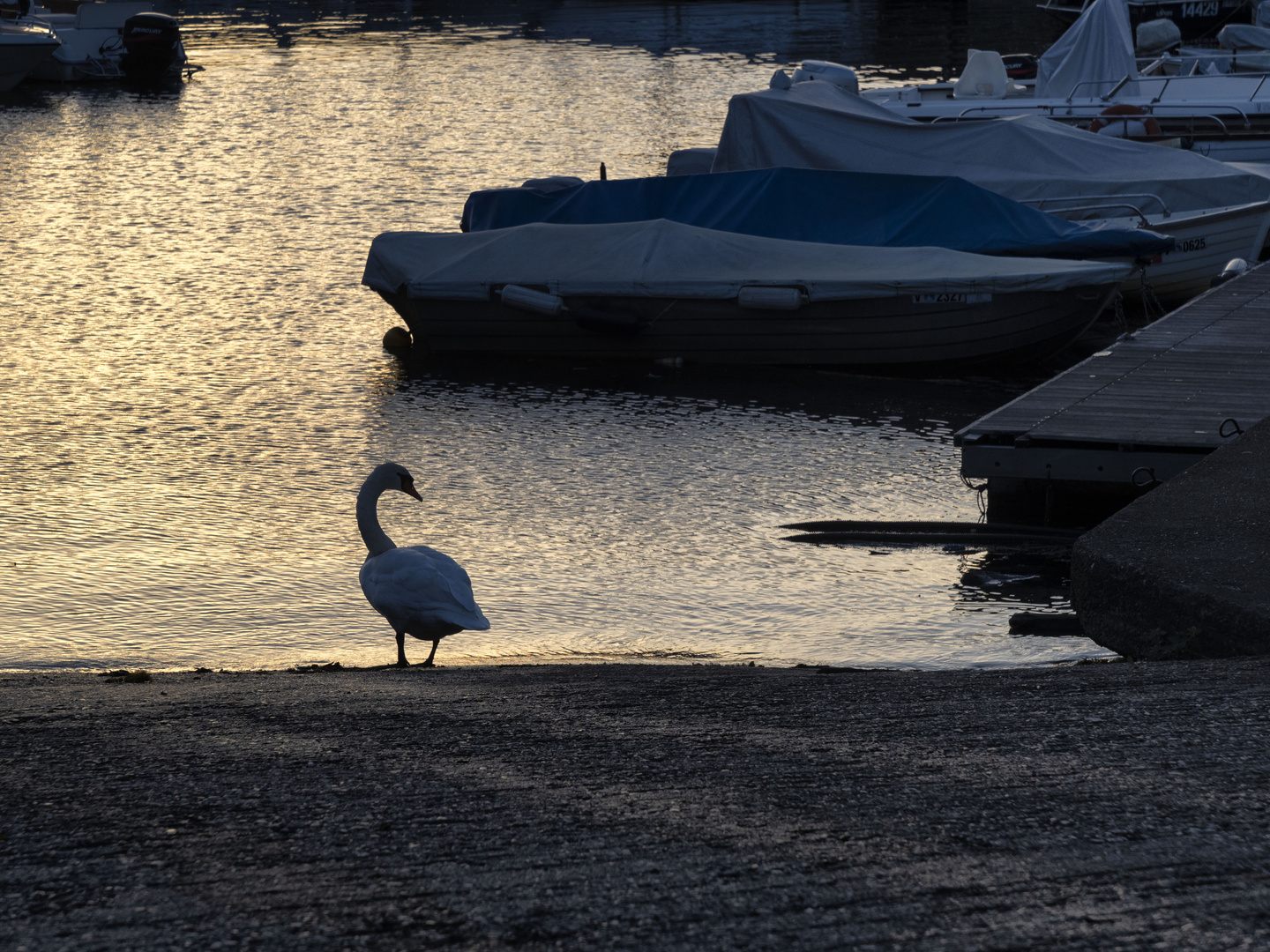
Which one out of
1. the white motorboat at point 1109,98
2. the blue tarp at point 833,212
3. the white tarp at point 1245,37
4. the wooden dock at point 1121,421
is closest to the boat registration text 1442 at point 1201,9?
the white tarp at point 1245,37

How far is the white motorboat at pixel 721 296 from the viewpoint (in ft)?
48.1

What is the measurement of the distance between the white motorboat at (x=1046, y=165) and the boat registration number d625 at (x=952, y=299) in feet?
11.4

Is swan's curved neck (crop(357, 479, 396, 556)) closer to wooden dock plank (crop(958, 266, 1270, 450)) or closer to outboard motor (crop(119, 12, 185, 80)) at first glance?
wooden dock plank (crop(958, 266, 1270, 450))

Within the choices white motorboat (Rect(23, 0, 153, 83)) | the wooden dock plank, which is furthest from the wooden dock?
white motorboat (Rect(23, 0, 153, 83))

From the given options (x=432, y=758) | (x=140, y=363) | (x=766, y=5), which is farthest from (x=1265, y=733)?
(x=766, y=5)

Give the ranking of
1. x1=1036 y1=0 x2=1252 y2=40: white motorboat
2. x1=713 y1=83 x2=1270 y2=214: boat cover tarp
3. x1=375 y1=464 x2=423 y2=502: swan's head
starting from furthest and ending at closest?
x1=1036 y1=0 x2=1252 y2=40: white motorboat < x1=713 y1=83 x2=1270 y2=214: boat cover tarp < x1=375 y1=464 x2=423 y2=502: swan's head

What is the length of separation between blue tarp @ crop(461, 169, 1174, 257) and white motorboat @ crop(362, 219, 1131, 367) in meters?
0.83

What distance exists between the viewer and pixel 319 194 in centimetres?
2484

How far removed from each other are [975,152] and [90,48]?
35427 millimetres

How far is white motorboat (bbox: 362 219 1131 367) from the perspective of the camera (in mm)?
14664

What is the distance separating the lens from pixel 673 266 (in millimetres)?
15156

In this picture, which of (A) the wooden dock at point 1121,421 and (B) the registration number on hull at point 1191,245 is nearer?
(A) the wooden dock at point 1121,421

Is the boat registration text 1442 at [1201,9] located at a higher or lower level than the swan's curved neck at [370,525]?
higher

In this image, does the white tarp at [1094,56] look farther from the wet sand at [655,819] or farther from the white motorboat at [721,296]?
the wet sand at [655,819]
